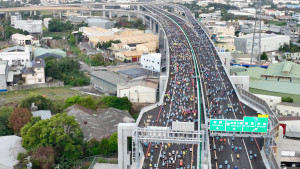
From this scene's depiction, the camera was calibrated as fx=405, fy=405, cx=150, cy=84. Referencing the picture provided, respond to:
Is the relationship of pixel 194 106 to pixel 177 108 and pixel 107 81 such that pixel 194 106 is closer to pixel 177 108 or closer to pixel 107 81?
pixel 177 108

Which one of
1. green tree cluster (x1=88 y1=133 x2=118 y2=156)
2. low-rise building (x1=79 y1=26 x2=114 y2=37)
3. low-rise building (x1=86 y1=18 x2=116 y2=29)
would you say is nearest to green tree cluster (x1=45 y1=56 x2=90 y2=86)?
green tree cluster (x1=88 y1=133 x2=118 y2=156)

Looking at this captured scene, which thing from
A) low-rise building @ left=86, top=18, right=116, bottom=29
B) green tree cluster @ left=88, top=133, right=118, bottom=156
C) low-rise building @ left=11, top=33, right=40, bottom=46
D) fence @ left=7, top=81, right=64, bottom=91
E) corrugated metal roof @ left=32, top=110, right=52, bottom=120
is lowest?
green tree cluster @ left=88, top=133, right=118, bottom=156

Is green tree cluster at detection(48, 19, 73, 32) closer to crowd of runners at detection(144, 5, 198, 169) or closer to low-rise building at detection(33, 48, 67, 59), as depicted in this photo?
low-rise building at detection(33, 48, 67, 59)

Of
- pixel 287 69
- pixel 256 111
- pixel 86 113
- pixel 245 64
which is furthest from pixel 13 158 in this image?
pixel 245 64

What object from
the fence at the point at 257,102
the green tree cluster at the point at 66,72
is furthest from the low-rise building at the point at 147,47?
the fence at the point at 257,102

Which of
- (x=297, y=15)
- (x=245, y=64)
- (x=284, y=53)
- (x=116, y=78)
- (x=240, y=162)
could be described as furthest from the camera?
(x=297, y=15)

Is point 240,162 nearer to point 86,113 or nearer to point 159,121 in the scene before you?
point 159,121
